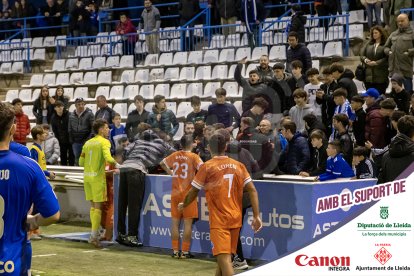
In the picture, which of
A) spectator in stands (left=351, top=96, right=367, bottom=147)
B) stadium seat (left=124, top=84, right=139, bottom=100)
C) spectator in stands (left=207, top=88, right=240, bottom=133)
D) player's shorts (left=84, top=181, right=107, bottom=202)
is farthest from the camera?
stadium seat (left=124, top=84, right=139, bottom=100)

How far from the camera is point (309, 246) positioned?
9.27 meters

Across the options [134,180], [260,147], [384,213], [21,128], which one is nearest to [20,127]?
[21,128]

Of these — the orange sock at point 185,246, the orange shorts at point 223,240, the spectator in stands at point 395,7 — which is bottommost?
the orange sock at point 185,246

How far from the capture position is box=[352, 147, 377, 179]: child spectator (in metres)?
11.8

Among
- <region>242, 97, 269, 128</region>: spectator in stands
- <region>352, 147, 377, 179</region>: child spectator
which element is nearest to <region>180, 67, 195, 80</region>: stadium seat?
<region>242, 97, 269, 128</region>: spectator in stands

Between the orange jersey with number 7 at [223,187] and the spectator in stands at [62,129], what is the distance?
9294mm

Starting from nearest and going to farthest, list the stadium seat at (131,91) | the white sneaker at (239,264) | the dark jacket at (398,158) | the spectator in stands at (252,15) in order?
the dark jacket at (398,158)
the white sneaker at (239,264)
the spectator in stands at (252,15)
the stadium seat at (131,91)

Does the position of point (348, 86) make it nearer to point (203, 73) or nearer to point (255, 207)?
point (255, 207)

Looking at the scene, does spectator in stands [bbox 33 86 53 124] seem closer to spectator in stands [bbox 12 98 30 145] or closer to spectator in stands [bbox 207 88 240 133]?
spectator in stands [bbox 12 98 30 145]

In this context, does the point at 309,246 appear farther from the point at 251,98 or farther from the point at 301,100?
the point at 251,98

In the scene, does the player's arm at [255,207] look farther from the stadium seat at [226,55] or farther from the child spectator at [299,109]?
the stadium seat at [226,55]

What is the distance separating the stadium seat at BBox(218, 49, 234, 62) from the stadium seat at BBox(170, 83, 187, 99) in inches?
44.7

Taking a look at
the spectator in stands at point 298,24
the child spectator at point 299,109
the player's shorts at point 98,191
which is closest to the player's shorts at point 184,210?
the player's shorts at point 98,191

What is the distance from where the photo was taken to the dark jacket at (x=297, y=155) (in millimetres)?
12859
